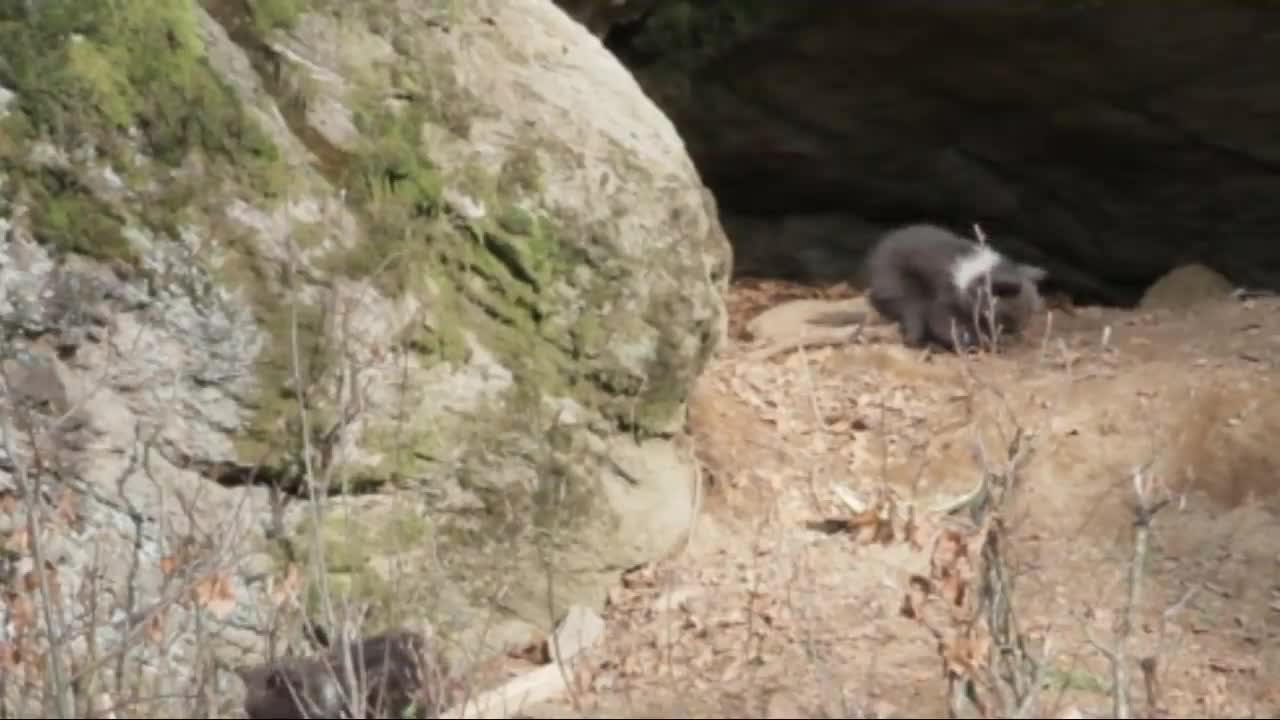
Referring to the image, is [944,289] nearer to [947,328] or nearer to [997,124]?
[947,328]

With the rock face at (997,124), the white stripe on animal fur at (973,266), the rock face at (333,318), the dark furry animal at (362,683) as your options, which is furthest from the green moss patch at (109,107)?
the rock face at (997,124)

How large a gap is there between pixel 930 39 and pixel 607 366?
4267 mm

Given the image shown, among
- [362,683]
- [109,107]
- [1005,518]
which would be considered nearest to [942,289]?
[1005,518]

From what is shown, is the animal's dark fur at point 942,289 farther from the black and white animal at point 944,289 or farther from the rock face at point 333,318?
the rock face at point 333,318

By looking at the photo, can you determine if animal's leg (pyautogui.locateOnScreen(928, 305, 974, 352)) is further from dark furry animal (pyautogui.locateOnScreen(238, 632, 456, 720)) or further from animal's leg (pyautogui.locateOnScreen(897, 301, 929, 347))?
dark furry animal (pyautogui.locateOnScreen(238, 632, 456, 720))

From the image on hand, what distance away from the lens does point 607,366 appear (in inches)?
264

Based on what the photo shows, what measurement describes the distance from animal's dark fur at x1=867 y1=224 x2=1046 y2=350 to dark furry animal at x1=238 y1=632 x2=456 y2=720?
4.19m

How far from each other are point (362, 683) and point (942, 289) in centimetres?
495

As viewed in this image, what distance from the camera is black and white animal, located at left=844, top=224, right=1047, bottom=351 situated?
8.70 m

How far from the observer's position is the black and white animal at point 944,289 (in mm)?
8703

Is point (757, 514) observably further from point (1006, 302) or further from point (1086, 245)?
point (1086, 245)

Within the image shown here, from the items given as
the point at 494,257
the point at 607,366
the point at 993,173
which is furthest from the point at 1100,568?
the point at 993,173

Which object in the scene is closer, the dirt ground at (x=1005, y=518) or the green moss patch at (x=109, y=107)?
the dirt ground at (x=1005, y=518)

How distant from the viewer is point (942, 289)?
29.1ft
